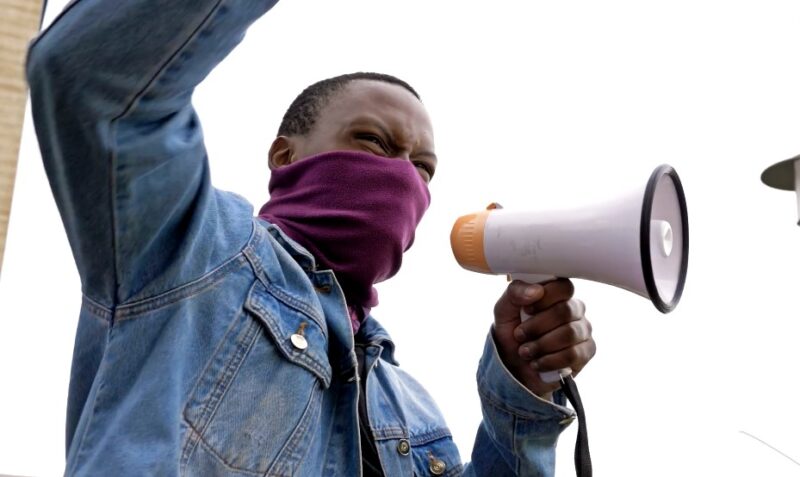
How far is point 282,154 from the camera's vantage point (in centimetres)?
199

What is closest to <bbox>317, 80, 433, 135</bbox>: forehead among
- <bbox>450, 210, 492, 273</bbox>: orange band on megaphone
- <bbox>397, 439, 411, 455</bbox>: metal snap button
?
<bbox>450, 210, 492, 273</bbox>: orange band on megaphone

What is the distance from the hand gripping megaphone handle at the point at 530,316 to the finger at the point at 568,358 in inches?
0.5

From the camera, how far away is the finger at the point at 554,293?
1624 millimetres

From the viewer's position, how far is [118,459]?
1131 millimetres

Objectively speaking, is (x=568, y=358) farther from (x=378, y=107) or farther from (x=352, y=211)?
(x=378, y=107)

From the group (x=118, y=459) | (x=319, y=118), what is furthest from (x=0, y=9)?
(x=118, y=459)

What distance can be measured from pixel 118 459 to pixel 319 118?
0.99m

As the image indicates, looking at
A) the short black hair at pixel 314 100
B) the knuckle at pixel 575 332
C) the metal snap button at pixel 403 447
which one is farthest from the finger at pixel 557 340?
the short black hair at pixel 314 100

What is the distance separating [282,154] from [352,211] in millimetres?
382

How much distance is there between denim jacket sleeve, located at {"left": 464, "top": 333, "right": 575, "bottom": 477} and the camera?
1749 millimetres

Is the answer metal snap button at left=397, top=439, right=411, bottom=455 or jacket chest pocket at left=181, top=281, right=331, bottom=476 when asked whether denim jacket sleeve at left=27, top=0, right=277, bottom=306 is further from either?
metal snap button at left=397, top=439, right=411, bottom=455

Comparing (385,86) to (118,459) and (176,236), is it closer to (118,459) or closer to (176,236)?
(176,236)

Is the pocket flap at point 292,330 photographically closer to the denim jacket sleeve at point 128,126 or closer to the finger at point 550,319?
the denim jacket sleeve at point 128,126

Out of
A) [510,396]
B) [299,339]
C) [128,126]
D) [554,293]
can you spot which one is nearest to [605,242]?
[554,293]
